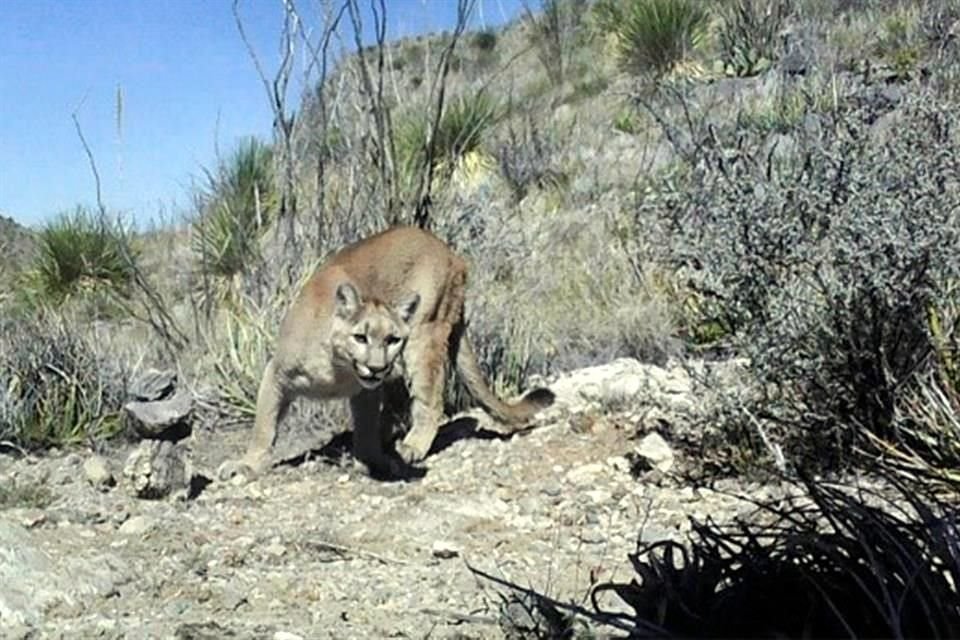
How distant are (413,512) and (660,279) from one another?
4.88 metres

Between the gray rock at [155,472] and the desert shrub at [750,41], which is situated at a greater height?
the desert shrub at [750,41]

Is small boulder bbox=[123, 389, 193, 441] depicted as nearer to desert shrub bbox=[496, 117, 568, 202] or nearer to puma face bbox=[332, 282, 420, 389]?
puma face bbox=[332, 282, 420, 389]

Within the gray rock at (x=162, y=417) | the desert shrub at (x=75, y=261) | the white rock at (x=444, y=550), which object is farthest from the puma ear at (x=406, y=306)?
the desert shrub at (x=75, y=261)

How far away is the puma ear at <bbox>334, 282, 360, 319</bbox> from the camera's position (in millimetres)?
7152

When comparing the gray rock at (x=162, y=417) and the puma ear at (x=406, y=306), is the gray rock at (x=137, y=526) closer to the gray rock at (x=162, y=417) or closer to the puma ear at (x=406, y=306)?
the gray rock at (x=162, y=417)

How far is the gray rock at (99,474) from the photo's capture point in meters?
6.52

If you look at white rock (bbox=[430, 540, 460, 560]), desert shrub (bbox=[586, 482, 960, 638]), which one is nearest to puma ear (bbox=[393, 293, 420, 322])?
white rock (bbox=[430, 540, 460, 560])

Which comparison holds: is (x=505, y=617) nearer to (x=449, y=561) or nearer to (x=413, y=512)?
(x=449, y=561)

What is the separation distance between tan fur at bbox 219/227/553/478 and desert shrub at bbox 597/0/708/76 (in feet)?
45.5

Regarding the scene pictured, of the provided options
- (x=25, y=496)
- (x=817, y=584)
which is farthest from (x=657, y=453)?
(x=817, y=584)

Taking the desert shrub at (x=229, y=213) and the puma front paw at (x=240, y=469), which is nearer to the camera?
the puma front paw at (x=240, y=469)

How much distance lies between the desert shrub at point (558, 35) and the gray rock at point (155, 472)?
17140 mm

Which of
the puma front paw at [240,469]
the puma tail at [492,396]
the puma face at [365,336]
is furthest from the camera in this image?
the puma tail at [492,396]

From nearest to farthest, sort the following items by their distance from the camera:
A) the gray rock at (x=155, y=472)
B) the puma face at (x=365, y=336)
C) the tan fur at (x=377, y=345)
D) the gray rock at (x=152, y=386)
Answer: the gray rock at (x=155, y=472)
the puma face at (x=365, y=336)
the tan fur at (x=377, y=345)
the gray rock at (x=152, y=386)
